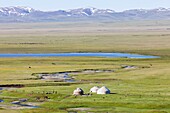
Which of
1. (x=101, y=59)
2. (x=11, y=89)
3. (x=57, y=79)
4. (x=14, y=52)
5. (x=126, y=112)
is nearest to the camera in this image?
(x=126, y=112)

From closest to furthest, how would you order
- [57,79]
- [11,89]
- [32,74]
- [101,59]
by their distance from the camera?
1. [11,89]
2. [57,79]
3. [32,74]
4. [101,59]

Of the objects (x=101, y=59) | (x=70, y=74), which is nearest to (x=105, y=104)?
(x=70, y=74)

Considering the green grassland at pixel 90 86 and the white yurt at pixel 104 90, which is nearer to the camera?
the green grassland at pixel 90 86

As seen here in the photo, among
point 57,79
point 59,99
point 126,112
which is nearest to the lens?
point 126,112

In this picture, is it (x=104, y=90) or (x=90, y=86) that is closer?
(x=104, y=90)

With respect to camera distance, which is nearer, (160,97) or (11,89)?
(160,97)

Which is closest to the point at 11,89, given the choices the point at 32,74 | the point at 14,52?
the point at 32,74

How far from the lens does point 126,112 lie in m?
47.9

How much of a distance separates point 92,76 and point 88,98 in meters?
24.1

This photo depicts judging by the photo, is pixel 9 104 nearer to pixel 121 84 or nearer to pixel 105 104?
pixel 105 104

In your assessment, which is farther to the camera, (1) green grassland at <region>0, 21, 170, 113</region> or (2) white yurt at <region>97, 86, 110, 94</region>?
(2) white yurt at <region>97, 86, 110, 94</region>

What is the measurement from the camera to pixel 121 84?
6906 centimetres

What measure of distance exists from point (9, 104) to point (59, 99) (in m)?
5.52

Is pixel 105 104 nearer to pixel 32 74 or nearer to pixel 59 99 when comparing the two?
pixel 59 99
